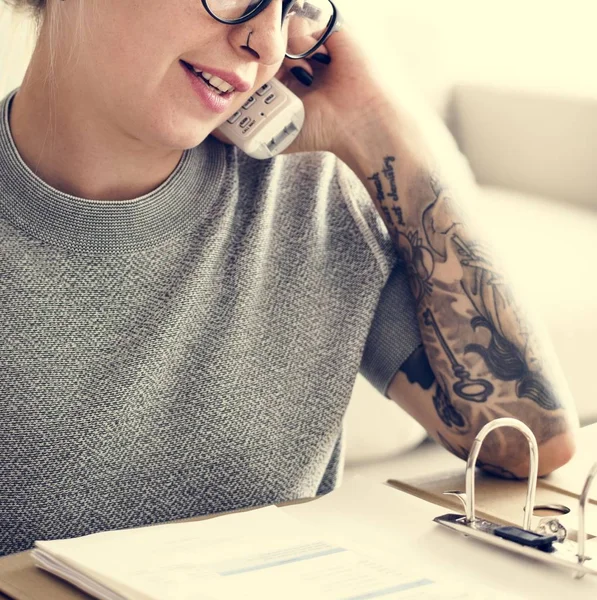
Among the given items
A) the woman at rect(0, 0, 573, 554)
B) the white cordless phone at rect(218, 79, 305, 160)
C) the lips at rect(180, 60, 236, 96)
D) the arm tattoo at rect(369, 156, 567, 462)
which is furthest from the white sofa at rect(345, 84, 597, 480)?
the lips at rect(180, 60, 236, 96)

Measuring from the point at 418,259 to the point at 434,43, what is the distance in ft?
3.98

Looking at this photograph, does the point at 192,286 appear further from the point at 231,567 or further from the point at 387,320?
the point at 231,567

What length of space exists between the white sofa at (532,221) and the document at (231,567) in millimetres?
588

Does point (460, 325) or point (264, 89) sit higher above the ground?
point (264, 89)

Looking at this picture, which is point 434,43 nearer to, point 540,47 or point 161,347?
point 540,47

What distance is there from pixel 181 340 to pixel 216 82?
0.29 meters

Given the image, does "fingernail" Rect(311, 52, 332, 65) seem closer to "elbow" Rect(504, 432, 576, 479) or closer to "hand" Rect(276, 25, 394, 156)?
"hand" Rect(276, 25, 394, 156)

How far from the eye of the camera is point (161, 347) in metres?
1.02

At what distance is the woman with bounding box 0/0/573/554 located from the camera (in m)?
0.96

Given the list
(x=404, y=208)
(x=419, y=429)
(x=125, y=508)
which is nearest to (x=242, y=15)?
(x=404, y=208)

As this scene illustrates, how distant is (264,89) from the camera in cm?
122

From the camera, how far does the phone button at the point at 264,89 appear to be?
1217mm

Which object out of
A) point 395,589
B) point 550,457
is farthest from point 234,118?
point 395,589

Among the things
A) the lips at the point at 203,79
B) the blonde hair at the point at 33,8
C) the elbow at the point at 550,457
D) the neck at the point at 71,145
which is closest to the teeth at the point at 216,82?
the lips at the point at 203,79
